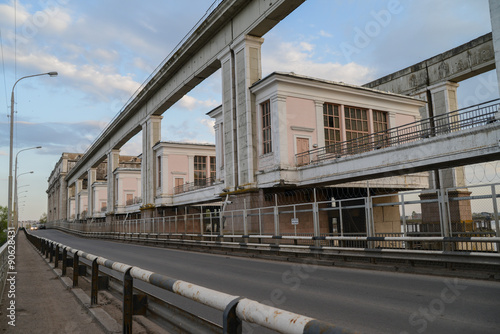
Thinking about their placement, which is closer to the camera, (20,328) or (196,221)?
(20,328)

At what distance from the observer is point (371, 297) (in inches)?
311

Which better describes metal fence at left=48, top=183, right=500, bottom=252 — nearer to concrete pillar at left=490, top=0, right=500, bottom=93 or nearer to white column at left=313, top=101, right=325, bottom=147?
white column at left=313, top=101, right=325, bottom=147

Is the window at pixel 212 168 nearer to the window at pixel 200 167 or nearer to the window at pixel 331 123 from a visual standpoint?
the window at pixel 200 167

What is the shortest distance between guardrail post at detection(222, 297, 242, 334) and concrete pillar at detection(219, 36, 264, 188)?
20.8 m

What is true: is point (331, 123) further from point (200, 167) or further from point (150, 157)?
point (150, 157)

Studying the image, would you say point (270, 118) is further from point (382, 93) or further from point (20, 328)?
point (20, 328)

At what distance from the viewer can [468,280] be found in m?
9.98

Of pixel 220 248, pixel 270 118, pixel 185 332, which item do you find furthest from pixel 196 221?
pixel 185 332

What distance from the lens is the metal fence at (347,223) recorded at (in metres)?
12.0

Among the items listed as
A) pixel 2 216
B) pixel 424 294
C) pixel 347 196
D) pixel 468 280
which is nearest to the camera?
pixel 424 294

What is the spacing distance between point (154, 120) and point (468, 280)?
34.8m

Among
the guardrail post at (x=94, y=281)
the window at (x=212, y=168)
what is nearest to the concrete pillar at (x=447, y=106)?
the window at (x=212, y=168)

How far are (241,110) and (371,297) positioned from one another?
59.0 ft

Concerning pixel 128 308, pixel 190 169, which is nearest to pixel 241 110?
pixel 190 169
